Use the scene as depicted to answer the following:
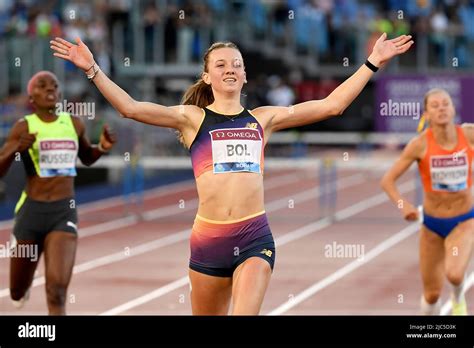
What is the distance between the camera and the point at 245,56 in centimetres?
3322

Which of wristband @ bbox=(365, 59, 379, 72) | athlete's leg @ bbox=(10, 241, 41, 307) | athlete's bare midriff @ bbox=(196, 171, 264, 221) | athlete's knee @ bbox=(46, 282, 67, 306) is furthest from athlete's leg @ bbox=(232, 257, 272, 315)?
athlete's leg @ bbox=(10, 241, 41, 307)

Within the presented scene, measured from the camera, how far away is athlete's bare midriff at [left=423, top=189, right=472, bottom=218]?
35.3 feet

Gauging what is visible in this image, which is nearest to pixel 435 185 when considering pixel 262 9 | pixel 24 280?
pixel 24 280

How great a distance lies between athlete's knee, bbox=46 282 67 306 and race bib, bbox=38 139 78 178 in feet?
3.05

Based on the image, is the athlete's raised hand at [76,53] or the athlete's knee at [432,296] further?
the athlete's knee at [432,296]

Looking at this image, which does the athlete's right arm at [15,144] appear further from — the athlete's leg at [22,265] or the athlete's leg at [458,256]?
the athlete's leg at [458,256]

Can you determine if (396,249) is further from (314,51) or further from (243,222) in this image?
(314,51)

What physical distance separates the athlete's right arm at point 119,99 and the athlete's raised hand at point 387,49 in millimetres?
1167

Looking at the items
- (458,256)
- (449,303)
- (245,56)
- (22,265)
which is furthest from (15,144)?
(245,56)

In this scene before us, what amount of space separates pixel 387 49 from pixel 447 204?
3417 millimetres

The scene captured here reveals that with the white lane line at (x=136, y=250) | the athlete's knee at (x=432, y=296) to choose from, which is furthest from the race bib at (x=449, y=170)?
the white lane line at (x=136, y=250)

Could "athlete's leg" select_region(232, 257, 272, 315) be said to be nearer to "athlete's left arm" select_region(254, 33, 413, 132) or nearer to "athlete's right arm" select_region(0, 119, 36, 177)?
"athlete's left arm" select_region(254, 33, 413, 132)

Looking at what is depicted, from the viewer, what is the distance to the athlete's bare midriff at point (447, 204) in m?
10.8

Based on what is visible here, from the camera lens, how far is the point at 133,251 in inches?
690
